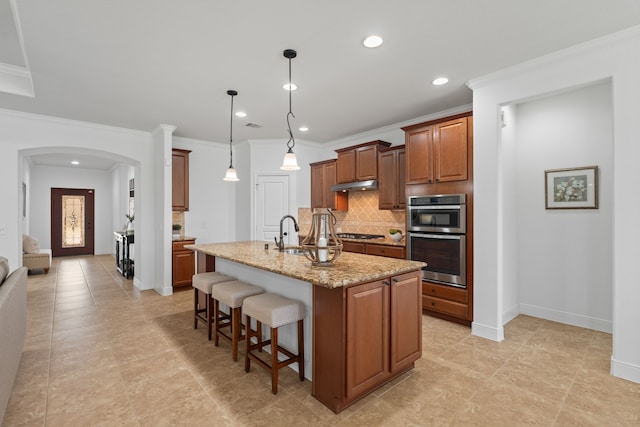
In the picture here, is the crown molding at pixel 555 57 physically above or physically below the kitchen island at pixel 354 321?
above

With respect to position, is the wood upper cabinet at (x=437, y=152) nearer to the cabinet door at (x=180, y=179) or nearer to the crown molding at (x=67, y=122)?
the cabinet door at (x=180, y=179)

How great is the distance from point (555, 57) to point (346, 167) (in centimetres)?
320

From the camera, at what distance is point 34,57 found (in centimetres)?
286

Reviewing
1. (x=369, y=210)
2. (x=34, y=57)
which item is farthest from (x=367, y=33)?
(x=369, y=210)

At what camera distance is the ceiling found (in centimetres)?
220

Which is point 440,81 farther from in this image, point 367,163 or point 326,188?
point 326,188

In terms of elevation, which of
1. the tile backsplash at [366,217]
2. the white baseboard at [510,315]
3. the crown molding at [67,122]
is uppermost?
the crown molding at [67,122]

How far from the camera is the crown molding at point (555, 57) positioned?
2.46 meters

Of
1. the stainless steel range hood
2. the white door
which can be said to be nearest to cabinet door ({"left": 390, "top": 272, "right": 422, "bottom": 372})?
the stainless steel range hood

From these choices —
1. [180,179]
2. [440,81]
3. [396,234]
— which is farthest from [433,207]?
[180,179]

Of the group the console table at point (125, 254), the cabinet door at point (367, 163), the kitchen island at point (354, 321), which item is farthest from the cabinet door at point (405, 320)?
the console table at point (125, 254)

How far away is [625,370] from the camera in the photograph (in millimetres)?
2471

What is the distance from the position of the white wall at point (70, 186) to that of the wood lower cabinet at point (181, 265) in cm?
625

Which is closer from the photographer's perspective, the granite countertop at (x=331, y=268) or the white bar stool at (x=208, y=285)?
the granite countertop at (x=331, y=268)
